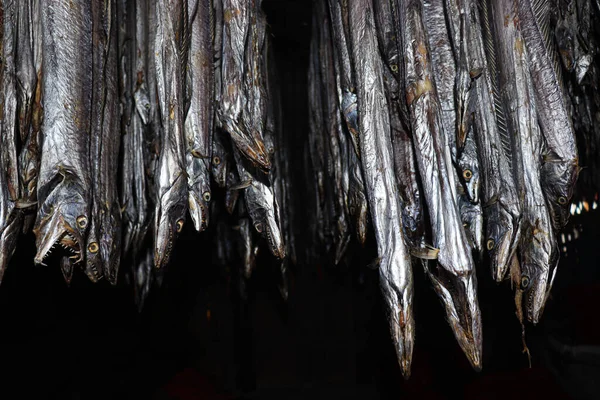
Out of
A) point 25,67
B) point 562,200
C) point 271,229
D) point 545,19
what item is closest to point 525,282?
point 562,200

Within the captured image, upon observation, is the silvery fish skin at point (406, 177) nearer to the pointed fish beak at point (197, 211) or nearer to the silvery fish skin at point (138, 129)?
the pointed fish beak at point (197, 211)

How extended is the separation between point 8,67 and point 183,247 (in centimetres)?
205

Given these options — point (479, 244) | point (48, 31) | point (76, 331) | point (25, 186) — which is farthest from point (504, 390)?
point (48, 31)

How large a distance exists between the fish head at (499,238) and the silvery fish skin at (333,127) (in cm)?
85

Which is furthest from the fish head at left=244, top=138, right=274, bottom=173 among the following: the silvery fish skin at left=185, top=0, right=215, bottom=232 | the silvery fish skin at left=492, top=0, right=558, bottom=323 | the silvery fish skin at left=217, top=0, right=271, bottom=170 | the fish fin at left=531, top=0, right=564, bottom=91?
the fish fin at left=531, top=0, right=564, bottom=91

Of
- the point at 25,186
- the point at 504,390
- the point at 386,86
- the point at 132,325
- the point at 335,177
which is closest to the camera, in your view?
the point at 25,186

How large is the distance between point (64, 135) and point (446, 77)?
1.30 m

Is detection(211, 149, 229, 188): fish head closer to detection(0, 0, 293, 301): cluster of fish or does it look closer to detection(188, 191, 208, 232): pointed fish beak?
detection(0, 0, 293, 301): cluster of fish

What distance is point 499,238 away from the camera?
173cm

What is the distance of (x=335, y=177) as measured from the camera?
8.39 feet

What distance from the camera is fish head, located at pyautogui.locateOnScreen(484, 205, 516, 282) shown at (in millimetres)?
1698

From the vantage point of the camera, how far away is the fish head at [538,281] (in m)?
1.69

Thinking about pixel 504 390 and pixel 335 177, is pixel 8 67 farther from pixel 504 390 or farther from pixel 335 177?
pixel 504 390

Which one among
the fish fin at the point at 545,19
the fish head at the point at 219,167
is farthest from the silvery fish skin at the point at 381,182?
the fish fin at the point at 545,19
